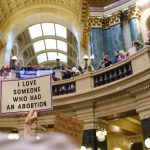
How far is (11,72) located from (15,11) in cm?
917

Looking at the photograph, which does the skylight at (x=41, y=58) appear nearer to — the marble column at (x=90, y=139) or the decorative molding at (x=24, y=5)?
the decorative molding at (x=24, y=5)

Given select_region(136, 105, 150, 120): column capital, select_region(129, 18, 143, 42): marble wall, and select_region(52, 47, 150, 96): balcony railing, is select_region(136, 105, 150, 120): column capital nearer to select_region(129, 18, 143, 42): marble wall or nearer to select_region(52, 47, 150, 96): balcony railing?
select_region(52, 47, 150, 96): balcony railing

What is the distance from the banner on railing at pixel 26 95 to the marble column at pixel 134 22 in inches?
393

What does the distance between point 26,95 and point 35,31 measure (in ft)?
77.4

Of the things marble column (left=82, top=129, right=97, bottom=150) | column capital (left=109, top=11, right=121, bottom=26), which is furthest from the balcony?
column capital (left=109, top=11, right=121, bottom=26)

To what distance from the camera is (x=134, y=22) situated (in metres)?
14.0

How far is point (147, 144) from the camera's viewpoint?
7.62m

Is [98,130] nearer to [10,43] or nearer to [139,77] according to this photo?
[139,77]

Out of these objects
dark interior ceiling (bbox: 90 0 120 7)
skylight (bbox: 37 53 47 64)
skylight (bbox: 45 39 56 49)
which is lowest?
dark interior ceiling (bbox: 90 0 120 7)

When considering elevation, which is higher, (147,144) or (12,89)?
→ (12,89)

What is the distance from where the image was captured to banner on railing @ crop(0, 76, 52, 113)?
4312mm

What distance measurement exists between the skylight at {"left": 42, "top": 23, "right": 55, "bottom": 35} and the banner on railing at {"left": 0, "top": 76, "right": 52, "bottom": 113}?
2244 cm

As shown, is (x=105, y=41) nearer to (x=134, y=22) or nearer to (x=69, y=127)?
(x=134, y=22)

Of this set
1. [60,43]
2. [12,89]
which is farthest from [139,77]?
[60,43]
